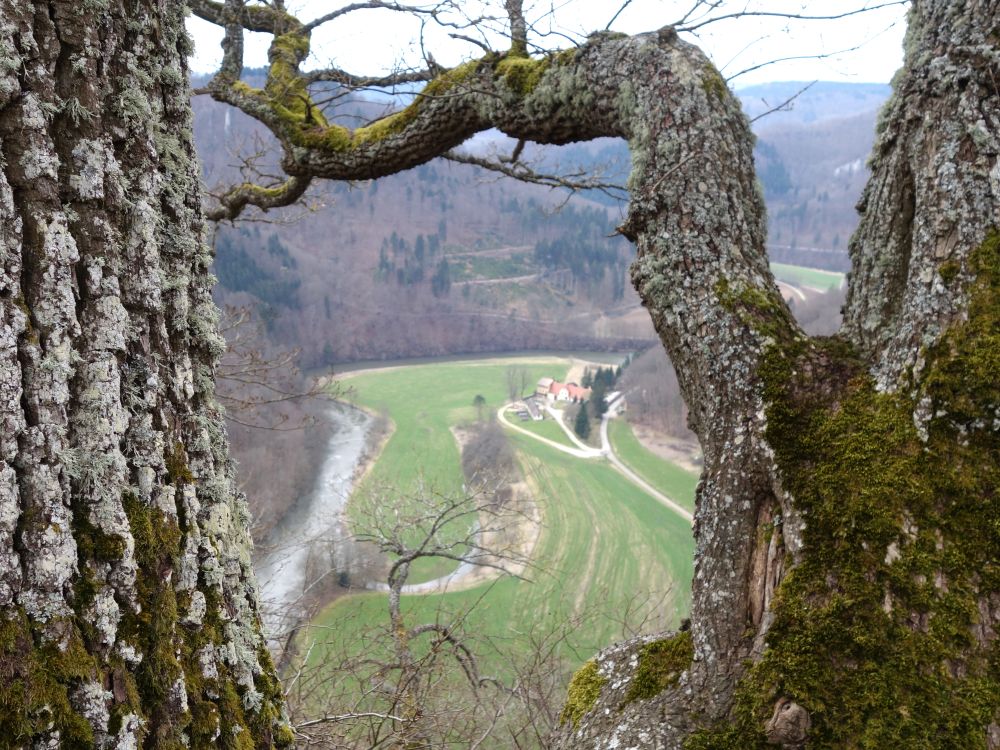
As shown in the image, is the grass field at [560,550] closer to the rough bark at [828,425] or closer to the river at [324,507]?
the river at [324,507]

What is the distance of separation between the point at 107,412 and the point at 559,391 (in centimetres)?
4656

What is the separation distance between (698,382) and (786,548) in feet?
2.13

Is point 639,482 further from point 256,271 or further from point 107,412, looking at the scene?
point 256,271

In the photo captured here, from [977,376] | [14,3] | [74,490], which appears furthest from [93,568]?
[977,376]

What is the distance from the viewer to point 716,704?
2.09 meters

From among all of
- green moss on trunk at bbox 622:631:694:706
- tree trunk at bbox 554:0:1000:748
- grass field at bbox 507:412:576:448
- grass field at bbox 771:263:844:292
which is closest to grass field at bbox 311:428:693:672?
grass field at bbox 507:412:576:448

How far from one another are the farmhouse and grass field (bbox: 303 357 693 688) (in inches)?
179

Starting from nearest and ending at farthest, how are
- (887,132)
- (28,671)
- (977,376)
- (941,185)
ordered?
(28,671), (977,376), (941,185), (887,132)

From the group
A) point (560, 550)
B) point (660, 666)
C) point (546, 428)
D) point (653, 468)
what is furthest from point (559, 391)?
point (660, 666)

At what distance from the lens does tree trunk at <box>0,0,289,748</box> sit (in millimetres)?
1205

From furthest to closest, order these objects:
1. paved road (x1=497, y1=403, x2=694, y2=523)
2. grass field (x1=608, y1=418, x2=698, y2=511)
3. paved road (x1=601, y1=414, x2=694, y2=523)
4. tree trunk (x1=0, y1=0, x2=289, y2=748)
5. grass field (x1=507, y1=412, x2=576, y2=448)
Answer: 1. grass field (x1=507, y1=412, x2=576, y2=448)
2. grass field (x1=608, y1=418, x2=698, y2=511)
3. paved road (x1=497, y1=403, x2=694, y2=523)
4. paved road (x1=601, y1=414, x2=694, y2=523)
5. tree trunk (x1=0, y1=0, x2=289, y2=748)

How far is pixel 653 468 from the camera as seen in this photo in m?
33.8

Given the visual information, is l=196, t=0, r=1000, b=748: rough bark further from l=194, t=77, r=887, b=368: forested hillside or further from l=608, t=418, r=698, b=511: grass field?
l=194, t=77, r=887, b=368: forested hillside

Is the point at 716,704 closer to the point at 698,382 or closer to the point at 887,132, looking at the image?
the point at 698,382
